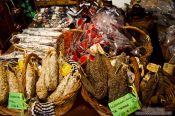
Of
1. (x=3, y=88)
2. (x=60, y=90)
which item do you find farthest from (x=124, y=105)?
(x=3, y=88)

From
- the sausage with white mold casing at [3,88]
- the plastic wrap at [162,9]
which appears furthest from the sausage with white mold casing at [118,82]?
the plastic wrap at [162,9]

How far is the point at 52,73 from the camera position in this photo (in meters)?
1.53

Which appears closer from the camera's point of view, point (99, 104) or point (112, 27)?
point (99, 104)

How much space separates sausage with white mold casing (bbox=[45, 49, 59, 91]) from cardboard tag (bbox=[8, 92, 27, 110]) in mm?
173

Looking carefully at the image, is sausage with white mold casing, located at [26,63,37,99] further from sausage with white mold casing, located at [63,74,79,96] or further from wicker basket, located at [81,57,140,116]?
wicker basket, located at [81,57,140,116]

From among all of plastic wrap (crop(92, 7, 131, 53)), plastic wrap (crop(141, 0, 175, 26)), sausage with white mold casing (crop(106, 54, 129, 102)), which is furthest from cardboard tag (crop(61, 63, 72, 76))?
plastic wrap (crop(141, 0, 175, 26))

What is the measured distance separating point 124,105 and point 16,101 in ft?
2.16

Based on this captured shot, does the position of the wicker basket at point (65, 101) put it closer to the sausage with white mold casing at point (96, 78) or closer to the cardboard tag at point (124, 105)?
the sausage with white mold casing at point (96, 78)

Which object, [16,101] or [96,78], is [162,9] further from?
[16,101]

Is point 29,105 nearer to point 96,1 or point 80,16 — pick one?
point 80,16

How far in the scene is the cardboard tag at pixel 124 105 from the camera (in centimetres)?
135

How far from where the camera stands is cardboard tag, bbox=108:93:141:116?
1.35 meters

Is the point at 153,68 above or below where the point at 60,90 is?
above

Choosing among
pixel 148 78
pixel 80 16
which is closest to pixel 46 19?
pixel 80 16
